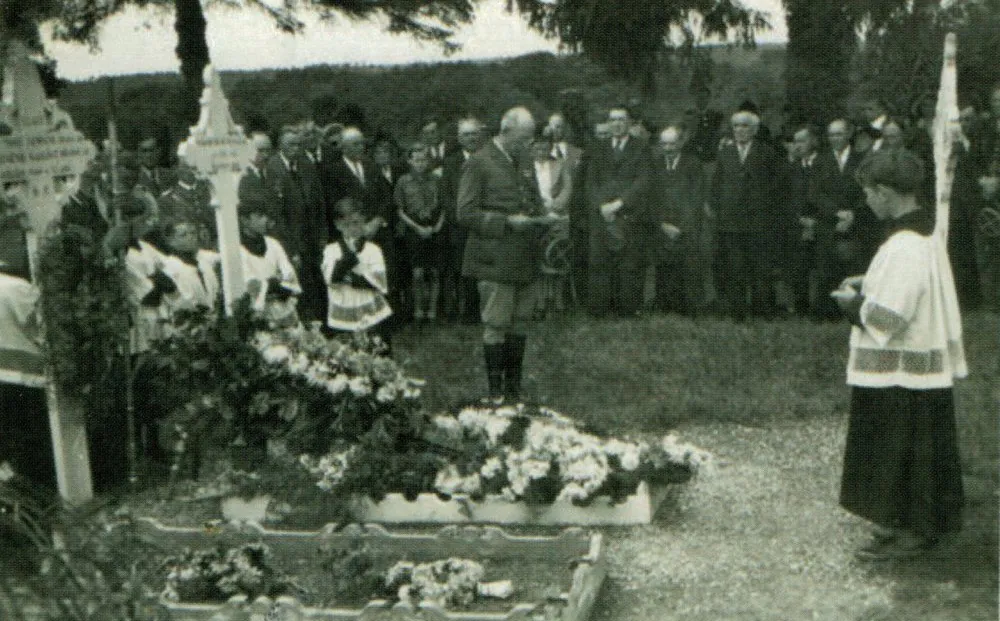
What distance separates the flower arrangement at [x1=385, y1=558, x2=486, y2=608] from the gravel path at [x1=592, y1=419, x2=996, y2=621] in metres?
0.58

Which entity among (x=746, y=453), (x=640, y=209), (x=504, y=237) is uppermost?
(x=504, y=237)

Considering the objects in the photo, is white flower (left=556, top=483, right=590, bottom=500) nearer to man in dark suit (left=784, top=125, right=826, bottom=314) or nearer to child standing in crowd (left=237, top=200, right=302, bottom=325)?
child standing in crowd (left=237, top=200, right=302, bottom=325)

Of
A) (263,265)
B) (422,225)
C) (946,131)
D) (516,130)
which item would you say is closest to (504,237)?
(516,130)

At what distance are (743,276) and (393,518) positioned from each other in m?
7.40

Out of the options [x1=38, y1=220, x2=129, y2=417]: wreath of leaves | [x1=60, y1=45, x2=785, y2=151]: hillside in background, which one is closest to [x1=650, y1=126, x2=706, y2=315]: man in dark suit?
[x1=60, y1=45, x2=785, y2=151]: hillside in background

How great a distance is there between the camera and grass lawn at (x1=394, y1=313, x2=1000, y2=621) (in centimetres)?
642

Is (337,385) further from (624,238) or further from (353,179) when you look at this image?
(624,238)

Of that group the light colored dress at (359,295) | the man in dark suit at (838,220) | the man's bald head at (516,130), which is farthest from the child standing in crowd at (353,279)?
the man in dark suit at (838,220)

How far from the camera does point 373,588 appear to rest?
6406 mm

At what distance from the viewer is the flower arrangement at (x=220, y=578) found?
6.36 metres

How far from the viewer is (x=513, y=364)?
1046cm

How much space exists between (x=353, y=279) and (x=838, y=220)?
5.44 meters

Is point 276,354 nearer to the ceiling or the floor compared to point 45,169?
nearer to the floor

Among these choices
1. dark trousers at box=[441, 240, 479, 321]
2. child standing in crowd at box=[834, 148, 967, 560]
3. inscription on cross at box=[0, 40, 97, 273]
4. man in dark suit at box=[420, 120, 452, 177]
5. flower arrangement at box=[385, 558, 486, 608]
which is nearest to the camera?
flower arrangement at box=[385, 558, 486, 608]
